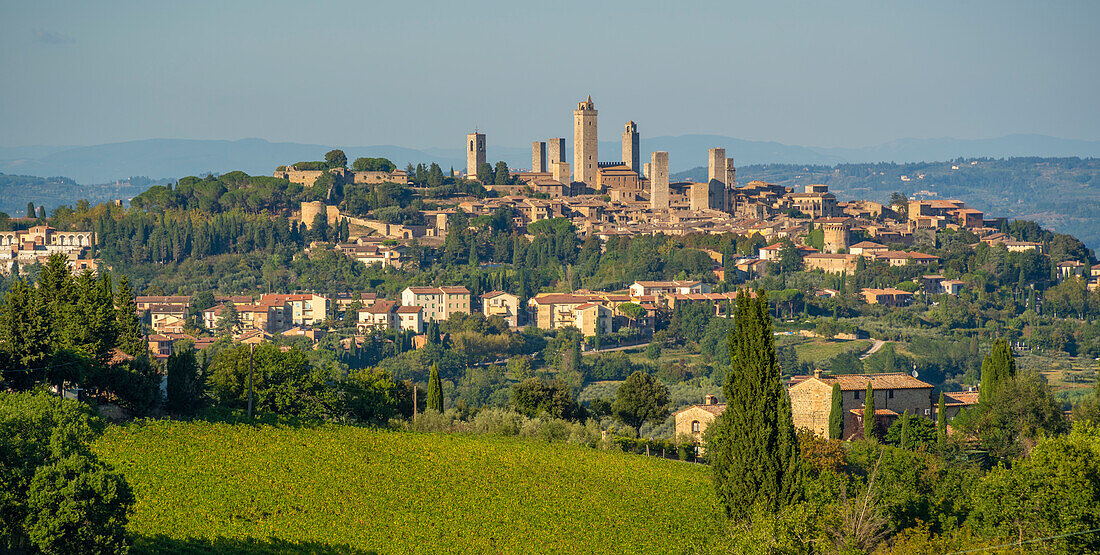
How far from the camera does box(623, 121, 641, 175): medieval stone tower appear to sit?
106 meters

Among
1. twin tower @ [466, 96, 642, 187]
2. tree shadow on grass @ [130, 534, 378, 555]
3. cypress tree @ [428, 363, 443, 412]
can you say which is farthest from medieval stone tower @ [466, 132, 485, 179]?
tree shadow on grass @ [130, 534, 378, 555]

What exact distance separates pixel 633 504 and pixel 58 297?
43.6 feet

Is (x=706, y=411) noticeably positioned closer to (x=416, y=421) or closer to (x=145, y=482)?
(x=416, y=421)

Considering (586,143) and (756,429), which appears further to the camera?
(586,143)

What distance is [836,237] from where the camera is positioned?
84.1 meters

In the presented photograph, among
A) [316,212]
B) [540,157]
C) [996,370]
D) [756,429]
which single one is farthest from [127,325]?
[540,157]

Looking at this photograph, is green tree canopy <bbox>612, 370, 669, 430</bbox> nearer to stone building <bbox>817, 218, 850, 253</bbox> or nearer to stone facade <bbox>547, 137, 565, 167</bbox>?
stone building <bbox>817, 218, 850, 253</bbox>

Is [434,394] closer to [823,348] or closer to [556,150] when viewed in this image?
[823,348]

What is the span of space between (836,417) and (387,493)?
1388 centimetres

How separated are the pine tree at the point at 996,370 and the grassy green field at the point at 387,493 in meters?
11.0

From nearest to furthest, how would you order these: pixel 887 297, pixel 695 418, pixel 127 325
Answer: pixel 127 325, pixel 695 418, pixel 887 297

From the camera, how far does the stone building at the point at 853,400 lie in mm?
33500

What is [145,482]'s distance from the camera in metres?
21.5

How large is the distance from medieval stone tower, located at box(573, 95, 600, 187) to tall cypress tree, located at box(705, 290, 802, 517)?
83123 millimetres
